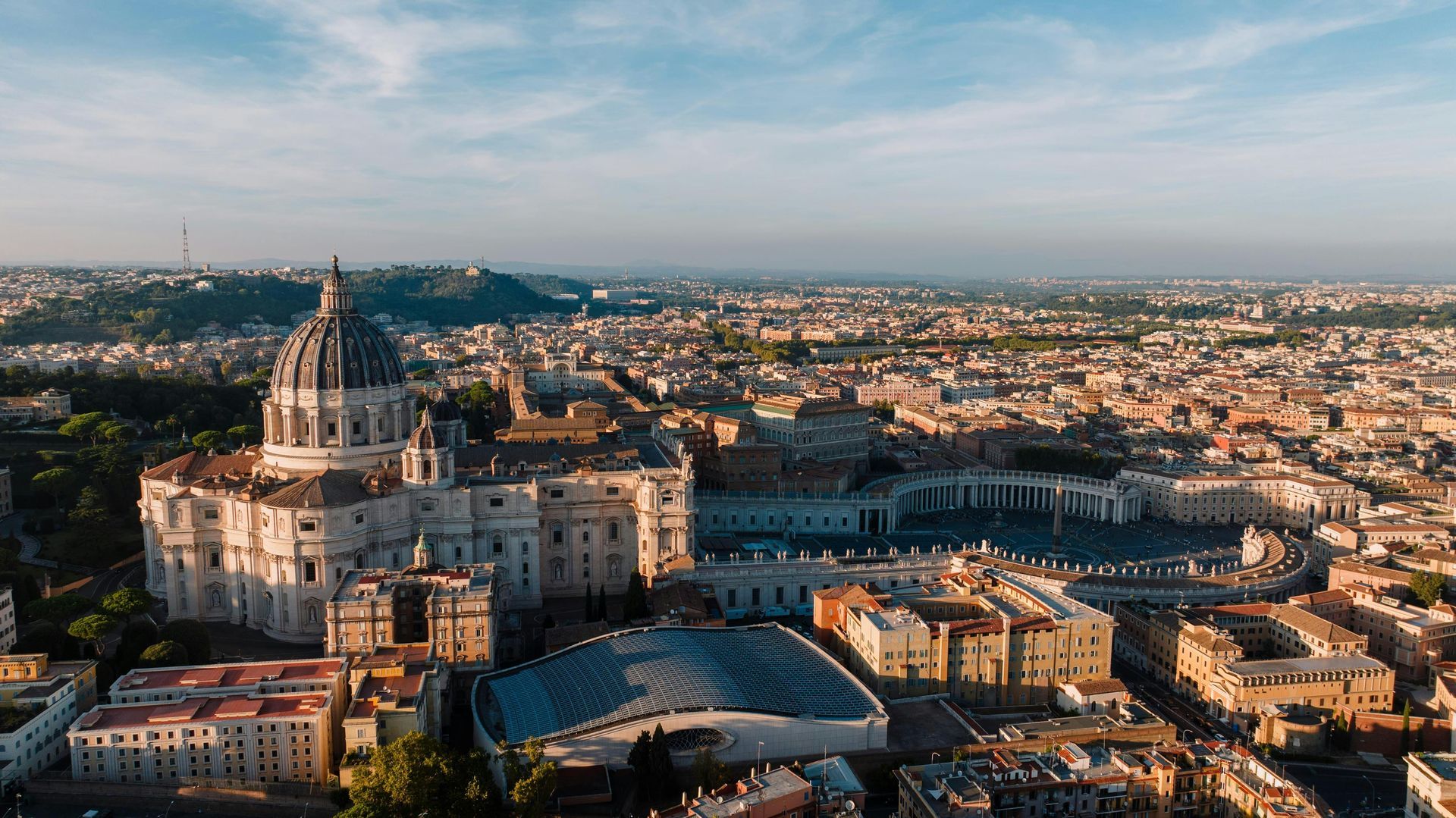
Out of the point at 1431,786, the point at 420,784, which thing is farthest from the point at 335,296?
the point at 1431,786

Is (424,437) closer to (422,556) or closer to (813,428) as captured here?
(422,556)

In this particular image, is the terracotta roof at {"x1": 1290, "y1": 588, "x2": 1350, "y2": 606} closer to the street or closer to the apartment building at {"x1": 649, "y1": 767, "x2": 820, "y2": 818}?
the street

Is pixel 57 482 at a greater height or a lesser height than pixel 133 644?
greater

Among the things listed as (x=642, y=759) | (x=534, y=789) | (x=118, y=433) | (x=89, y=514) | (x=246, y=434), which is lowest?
(x=642, y=759)

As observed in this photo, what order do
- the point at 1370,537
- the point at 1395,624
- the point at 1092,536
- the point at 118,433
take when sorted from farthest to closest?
the point at 1092,536, the point at 118,433, the point at 1370,537, the point at 1395,624

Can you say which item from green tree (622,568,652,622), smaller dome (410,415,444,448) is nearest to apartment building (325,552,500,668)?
green tree (622,568,652,622)

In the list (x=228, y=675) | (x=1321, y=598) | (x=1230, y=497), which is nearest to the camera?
(x=228, y=675)
